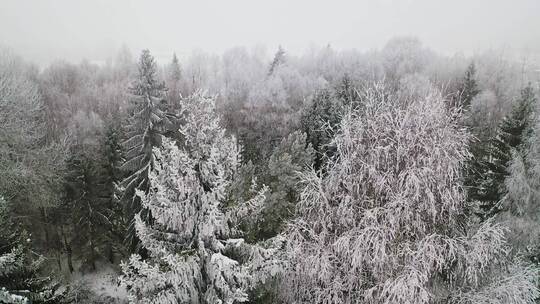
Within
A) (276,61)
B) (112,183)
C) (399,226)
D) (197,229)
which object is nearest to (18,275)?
(197,229)

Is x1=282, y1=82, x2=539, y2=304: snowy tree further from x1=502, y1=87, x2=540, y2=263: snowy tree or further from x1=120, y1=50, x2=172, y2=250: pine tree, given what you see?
x1=120, y1=50, x2=172, y2=250: pine tree

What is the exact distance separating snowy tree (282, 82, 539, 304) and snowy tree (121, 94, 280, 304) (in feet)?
5.69

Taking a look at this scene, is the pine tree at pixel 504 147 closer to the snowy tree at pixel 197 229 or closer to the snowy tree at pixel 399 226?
the snowy tree at pixel 399 226

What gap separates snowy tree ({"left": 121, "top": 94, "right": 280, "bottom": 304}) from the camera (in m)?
9.54

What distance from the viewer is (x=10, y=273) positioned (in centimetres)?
1105

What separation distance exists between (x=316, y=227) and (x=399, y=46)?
9247cm

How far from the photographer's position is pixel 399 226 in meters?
10.2

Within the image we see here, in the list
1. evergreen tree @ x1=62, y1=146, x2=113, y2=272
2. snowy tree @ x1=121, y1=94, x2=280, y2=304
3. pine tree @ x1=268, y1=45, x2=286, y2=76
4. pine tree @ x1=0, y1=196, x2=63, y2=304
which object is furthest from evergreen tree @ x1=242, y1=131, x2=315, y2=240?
pine tree @ x1=268, y1=45, x2=286, y2=76

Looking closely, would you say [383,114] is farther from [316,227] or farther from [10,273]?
[10,273]

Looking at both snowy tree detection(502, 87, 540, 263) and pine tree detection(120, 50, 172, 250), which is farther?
pine tree detection(120, 50, 172, 250)

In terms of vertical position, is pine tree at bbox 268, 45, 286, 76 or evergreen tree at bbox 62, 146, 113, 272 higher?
pine tree at bbox 268, 45, 286, 76

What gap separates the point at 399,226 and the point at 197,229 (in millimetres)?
5268

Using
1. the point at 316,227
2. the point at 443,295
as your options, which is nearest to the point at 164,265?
the point at 316,227

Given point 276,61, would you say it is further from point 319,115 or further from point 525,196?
point 525,196
